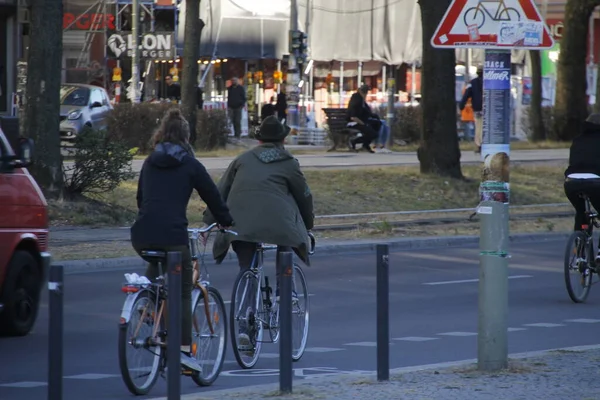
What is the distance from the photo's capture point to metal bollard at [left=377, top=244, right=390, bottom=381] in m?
8.23

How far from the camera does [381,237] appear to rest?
19828 millimetres

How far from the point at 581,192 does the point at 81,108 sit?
893 inches

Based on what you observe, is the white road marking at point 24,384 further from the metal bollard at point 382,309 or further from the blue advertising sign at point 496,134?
the blue advertising sign at point 496,134

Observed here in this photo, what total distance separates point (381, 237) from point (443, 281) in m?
4.24

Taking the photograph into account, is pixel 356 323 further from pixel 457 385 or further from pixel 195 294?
pixel 457 385

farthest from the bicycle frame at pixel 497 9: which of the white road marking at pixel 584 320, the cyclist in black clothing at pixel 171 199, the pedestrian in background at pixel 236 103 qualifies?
the pedestrian in background at pixel 236 103

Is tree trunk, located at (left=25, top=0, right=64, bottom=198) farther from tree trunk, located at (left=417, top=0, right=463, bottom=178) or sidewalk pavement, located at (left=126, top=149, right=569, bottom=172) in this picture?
tree trunk, located at (left=417, top=0, right=463, bottom=178)

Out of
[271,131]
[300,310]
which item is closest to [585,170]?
[300,310]

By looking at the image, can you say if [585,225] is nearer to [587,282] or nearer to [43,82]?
[587,282]

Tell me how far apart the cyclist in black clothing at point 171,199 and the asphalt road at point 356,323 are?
0.75 m

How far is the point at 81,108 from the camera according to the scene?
34.4 m

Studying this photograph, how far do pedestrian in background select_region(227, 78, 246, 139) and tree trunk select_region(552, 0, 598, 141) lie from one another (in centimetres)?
936

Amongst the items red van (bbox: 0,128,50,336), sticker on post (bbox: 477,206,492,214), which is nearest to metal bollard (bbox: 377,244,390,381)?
sticker on post (bbox: 477,206,492,214)

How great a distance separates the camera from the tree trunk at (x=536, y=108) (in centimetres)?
3894
